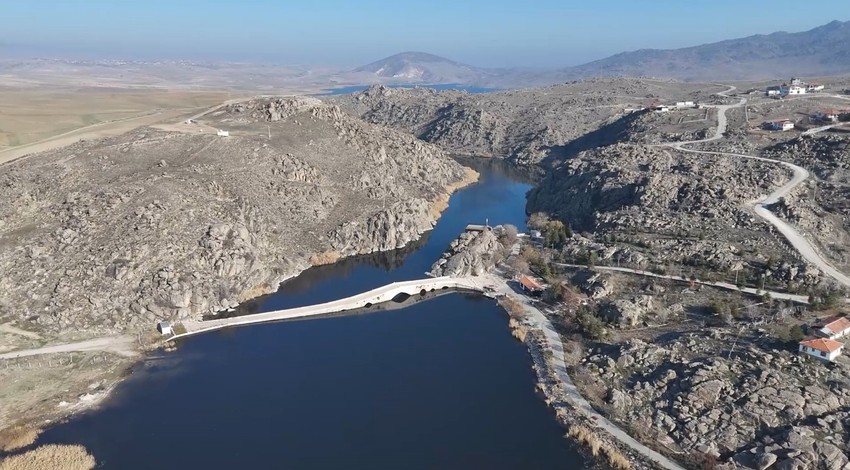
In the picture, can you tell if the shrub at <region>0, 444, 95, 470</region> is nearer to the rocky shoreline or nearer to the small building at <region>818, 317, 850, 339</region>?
the rocky shoreline

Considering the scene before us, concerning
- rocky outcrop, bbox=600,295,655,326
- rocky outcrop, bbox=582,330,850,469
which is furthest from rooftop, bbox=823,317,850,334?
rocky outcrop, bbox=600,295,655,326

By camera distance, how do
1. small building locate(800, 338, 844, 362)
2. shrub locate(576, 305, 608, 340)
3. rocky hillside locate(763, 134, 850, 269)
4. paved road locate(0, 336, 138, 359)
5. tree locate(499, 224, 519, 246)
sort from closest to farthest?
small building locate(800, 338, 844, 362) → paved road locate(0, 336, 138, 359) → shrub locate(576, 305, 608, 340) → rocky hillside locate(763, 134, 850, 269) → tree locate(499, 224, 519, 246)

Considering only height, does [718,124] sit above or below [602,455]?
above

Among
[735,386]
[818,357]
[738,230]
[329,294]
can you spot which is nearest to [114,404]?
[329,294]

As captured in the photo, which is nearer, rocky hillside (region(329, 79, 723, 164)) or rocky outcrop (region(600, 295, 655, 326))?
rocky outcrop (region(600, 295, 655, 326))

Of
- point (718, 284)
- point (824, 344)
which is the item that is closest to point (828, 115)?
point (718, 284)

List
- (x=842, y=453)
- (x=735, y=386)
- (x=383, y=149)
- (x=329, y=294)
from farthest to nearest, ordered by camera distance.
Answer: (x=383, y=149)
(x=329, y=294)
(x=735, y=386)
(x=842, y=453)

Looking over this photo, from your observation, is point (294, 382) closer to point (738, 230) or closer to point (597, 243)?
point (597, 243)

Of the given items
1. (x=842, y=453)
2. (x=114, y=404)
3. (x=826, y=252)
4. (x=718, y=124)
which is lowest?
(x=114, y=404)
